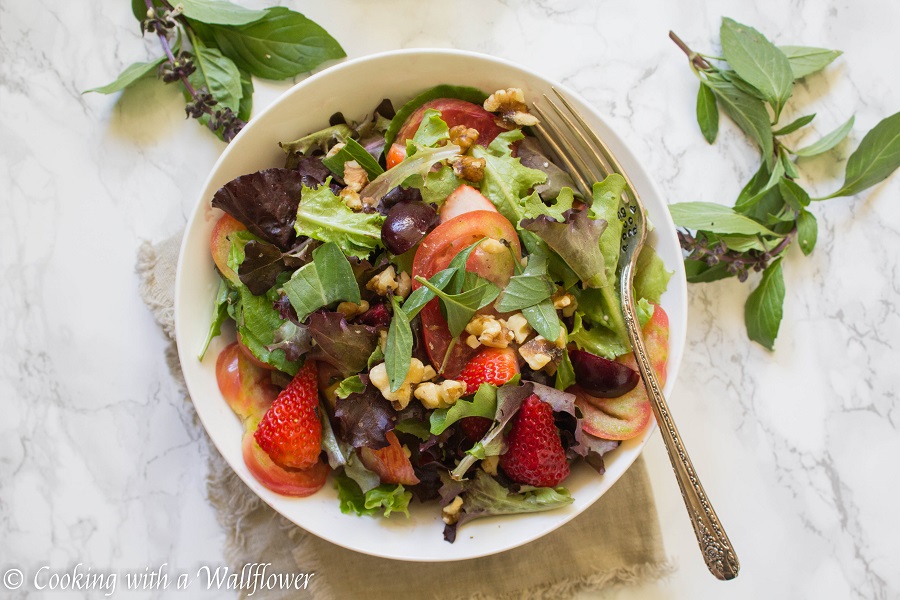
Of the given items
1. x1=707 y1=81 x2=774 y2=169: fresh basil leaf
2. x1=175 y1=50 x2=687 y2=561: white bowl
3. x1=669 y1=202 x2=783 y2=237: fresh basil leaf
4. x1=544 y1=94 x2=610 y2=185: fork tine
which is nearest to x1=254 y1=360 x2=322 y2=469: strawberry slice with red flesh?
x1=175 y1=50 x2=687 y2=561: white bowl

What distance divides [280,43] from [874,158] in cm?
180

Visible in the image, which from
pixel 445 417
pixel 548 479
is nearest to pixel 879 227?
pixel 548 479

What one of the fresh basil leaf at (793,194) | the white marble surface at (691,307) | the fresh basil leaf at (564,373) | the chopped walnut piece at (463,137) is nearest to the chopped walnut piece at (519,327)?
the fresh basil leaf at (564,373)

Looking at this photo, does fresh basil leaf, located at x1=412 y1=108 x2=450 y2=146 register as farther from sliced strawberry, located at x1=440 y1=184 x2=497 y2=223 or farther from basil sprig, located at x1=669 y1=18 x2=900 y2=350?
basil sprig, located at x1=669 y1=18 x2=900 y2=350

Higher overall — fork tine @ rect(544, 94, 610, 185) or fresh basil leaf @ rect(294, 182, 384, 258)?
fork tine @ rect(544, 94, 610, 185)

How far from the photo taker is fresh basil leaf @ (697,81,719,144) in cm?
220

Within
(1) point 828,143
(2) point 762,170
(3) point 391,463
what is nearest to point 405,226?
(3) point 391,463

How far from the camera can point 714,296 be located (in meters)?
2.23

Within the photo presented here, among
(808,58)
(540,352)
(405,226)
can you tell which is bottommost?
(540,352)

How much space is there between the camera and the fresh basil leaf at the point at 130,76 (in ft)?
6.62

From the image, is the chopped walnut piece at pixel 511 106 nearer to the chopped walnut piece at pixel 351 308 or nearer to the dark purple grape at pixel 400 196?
the dark purple grape at pixel 400 196

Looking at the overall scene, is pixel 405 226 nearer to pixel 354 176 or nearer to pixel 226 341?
pixel 354 176

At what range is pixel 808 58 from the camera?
2.24m

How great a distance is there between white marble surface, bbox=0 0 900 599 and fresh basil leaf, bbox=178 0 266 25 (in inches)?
7.6
